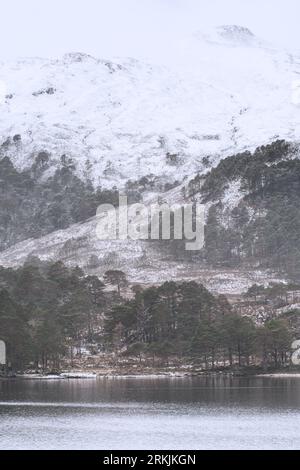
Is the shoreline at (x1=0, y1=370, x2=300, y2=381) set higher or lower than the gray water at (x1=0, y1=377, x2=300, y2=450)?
higher

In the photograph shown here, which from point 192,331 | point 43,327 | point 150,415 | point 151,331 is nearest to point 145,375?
point 151,331

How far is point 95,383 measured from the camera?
5960 inches

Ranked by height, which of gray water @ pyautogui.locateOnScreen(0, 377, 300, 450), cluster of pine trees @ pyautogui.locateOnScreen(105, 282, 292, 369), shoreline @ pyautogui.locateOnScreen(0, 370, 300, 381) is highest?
cluster of pine trees @ pyautogui.locateOnScreen(105, 282, 292, 369)

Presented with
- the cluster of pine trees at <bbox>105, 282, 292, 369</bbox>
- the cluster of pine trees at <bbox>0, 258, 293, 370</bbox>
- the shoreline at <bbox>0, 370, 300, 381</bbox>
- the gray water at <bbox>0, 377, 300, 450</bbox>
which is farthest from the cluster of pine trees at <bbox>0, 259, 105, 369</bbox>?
the gray water at <bbox>0, 377, 300, 450</bbox>

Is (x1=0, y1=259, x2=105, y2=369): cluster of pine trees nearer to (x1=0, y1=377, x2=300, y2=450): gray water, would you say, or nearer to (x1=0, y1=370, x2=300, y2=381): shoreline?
(x1=0, y1=370, x2=300, y2=381): shoreline

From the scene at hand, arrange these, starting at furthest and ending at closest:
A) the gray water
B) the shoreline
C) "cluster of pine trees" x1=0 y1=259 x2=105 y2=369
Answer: the shoreline
"cluster of pine trees" x1=0 y1=259 x2=105 y2=369
the gray water

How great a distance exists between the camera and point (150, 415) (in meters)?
104

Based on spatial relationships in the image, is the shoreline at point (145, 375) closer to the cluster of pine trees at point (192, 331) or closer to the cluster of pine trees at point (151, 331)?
the cluster of pine trees at point (151, 331)

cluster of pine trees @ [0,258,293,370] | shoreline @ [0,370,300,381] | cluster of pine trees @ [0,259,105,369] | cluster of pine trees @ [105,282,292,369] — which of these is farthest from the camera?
cluster of pine trees @ [105,282,292,369]

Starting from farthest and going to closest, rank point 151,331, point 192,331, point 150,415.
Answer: point 151,331, point 192,331, point 150,415

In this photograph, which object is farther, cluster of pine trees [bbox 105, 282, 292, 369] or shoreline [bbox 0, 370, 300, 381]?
cluster of pine trees [bbox 105, 282, 292, 369]

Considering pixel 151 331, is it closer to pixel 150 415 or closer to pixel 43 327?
pixel 43 327

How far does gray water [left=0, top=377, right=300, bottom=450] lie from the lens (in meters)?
86.2

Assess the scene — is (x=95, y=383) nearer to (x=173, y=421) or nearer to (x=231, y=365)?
(x=231, y=365)
